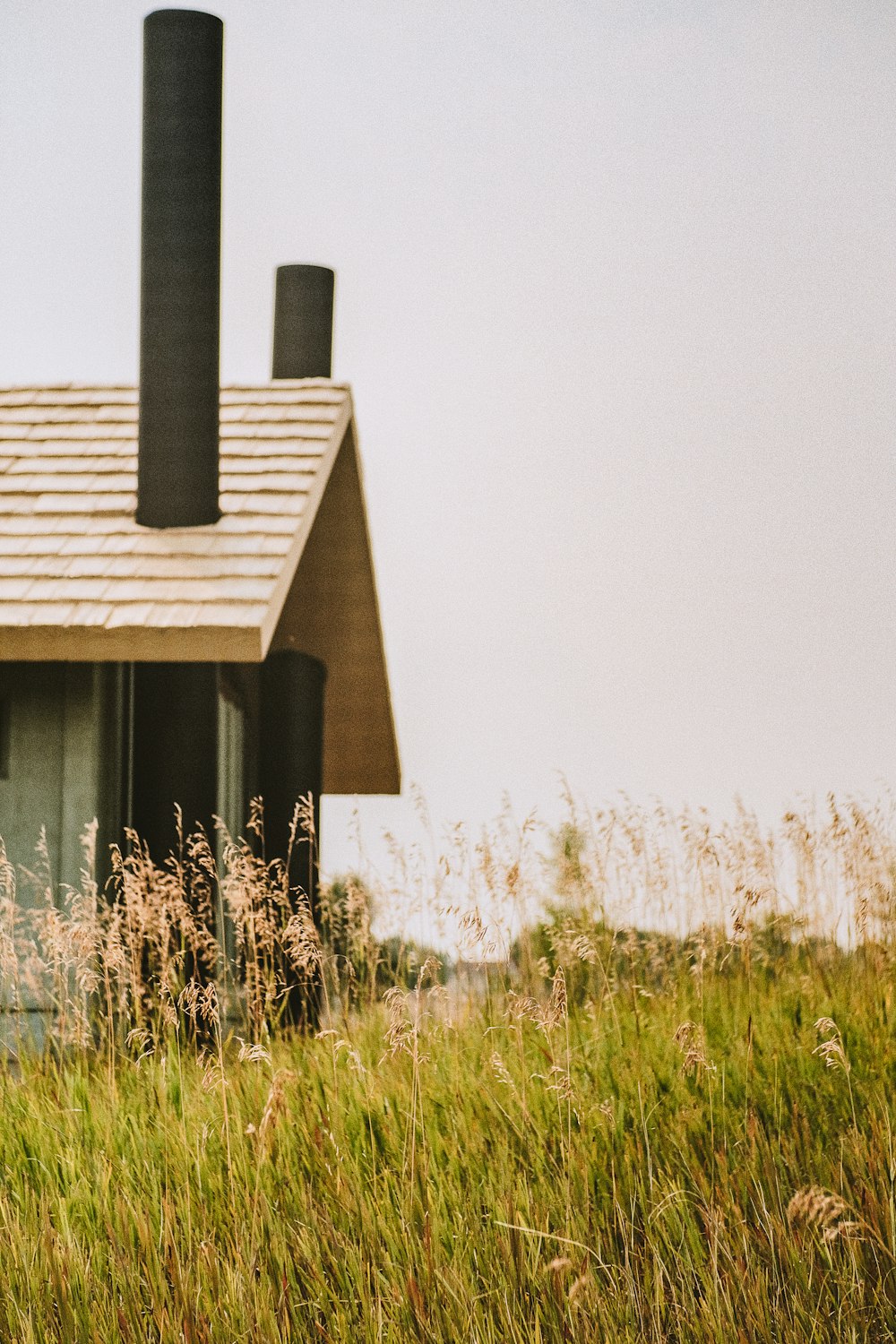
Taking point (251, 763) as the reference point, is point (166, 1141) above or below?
below

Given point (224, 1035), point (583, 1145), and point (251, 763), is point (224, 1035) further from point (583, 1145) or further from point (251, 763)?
point (583, 1145)

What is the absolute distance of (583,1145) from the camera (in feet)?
10.1

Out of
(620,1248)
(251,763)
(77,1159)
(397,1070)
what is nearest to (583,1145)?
(620,1248)

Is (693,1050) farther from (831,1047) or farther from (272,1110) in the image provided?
(272,1110)

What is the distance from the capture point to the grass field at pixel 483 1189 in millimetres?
2566

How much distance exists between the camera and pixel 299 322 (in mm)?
9883

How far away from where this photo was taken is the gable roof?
586 cm

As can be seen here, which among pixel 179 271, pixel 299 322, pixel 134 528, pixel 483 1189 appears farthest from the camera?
pixel 299 322

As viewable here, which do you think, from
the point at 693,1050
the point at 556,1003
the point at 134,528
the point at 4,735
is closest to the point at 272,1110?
the point at 556,1003

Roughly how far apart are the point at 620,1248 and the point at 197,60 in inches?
255

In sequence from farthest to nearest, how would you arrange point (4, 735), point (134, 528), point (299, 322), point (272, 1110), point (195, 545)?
point (299, 322) < point (134, 528) < point (195, 545) < point (4, 735) < point (272, 1110)

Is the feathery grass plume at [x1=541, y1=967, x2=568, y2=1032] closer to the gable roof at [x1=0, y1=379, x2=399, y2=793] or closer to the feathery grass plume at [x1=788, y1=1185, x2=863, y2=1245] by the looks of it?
the feathery grass plume at [x1=788, y1=1185, x2=863, y2=1245]

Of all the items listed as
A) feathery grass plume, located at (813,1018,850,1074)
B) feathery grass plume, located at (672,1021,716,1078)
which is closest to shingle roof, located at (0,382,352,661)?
feathery grass plume, located at (672,1021,716,1078)

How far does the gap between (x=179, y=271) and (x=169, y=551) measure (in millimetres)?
1637
